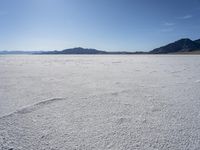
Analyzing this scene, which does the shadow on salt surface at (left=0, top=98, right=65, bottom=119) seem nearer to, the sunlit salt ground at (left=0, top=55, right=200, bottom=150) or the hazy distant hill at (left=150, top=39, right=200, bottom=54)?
the sunlit salt ground at (left=0, top=55, right=200, bottom=150)

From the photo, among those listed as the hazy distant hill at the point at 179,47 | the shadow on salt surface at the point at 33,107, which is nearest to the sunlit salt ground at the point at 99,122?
the shadow on salt surface at the point at 33,107

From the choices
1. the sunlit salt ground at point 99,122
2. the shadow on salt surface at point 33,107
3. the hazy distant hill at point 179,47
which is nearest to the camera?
the sunlit salt ground at point 99,122

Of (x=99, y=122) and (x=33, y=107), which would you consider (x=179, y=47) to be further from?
(x=33, y=107)

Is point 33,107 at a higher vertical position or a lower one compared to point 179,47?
lower

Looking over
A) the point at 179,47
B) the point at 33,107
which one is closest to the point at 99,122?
the point at 33,107

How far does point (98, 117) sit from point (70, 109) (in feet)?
1.89

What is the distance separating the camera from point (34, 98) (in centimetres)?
310

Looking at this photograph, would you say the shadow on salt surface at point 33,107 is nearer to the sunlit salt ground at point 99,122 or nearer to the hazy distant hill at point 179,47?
the sunlit salt ground at point 99,122

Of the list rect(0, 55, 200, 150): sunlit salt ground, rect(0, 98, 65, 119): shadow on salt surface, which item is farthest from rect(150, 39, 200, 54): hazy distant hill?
rect(0, 98, 65, 119): shadow on salt surface

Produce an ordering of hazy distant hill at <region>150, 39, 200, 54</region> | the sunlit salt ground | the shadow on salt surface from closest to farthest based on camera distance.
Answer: the sunlit salt ground < the shadow on salt surface < hazy distant hill at <region>150, 39, 200, 54</region>

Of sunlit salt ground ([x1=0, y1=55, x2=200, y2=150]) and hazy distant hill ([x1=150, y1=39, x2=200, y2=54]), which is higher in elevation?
hazy distant hill ([x1=150, y1=39, x2=200, y2=54])

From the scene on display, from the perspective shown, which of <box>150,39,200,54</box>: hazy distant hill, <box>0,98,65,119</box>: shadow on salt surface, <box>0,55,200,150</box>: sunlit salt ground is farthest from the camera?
<box>150,39,200,54</box>: hazy distant hill

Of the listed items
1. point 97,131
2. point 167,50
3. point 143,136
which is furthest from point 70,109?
point 167,50

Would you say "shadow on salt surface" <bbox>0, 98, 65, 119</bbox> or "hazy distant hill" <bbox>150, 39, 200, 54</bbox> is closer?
"shadow on salt surface" <bbox>0, 98, 65, 119</bbox>
